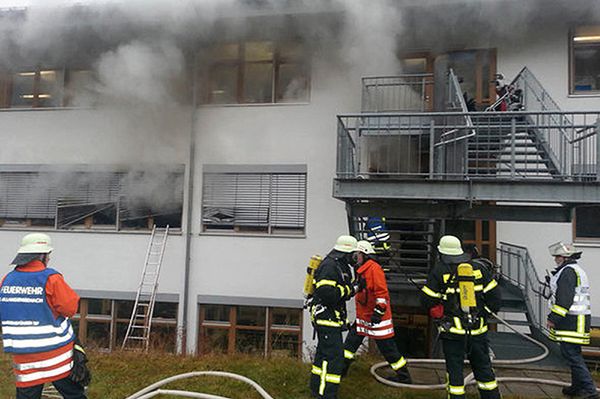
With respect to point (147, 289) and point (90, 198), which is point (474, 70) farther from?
point (90, 198)

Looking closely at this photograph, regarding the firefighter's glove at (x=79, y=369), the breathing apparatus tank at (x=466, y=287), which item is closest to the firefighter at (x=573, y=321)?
the breathing apparatus tank at (x=466, y=287)

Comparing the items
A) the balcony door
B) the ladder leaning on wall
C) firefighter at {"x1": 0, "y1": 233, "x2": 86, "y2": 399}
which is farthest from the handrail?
the ladder leaning on wall

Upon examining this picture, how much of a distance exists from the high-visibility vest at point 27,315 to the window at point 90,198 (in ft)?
19.3

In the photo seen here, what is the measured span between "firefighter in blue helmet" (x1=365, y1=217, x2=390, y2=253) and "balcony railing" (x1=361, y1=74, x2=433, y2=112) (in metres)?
2.67

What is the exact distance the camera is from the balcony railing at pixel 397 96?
833 centimetres

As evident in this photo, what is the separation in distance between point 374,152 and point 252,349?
4.66 metres

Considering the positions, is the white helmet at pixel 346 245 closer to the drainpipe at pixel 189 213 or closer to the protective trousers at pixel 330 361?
the protective trousers at pixel 330 361

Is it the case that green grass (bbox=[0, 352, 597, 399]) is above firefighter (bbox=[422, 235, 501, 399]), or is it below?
below

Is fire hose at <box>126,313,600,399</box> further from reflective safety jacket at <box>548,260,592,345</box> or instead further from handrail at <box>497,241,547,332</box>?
handrail at <box>497,241,547,332</box>

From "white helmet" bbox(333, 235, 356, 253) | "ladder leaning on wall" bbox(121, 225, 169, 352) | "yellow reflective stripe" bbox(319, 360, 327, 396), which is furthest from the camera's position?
"ladder leaning on wall" bbox(121, 225, 169, 352)

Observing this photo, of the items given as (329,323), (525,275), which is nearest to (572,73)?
(525,275)

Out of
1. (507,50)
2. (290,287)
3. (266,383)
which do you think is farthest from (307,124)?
(266,383)

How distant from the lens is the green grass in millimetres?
4691

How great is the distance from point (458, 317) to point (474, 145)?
3.17 m
